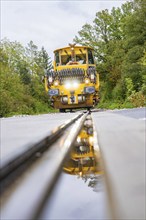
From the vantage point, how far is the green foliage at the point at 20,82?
71.9ft

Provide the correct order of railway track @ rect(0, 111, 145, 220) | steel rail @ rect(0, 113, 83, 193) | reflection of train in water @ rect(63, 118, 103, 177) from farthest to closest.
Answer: reflection of train in water @ rect(63, 118, 103, 177)
steel rail @ rect(0, 113, 83, 193)
railway track @ rect(0, 111, 145, 220)

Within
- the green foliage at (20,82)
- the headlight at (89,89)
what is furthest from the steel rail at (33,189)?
the green foliage at (20,82)

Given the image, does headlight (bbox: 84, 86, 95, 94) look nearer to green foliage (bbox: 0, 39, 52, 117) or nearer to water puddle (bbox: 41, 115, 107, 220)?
green foliage (bbox: 0, 39, 52, 117)

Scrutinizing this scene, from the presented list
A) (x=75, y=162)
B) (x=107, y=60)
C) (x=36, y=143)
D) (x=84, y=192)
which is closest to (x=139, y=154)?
(x=84, y=192)

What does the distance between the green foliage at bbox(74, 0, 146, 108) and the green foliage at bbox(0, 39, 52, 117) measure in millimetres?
5992

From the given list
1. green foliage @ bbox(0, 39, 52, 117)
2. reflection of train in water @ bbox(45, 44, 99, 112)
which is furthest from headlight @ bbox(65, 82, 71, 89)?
green foliage @ bbox(0, 39, 52, 117)

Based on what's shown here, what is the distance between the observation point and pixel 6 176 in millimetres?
620

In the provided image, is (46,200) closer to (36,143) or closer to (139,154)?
(139,154)

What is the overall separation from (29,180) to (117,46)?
29.8m

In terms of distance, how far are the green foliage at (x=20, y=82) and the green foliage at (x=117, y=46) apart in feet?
19.7

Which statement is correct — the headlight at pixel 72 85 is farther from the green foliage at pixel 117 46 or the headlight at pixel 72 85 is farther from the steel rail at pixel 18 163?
the steel rail at pixel 18 163

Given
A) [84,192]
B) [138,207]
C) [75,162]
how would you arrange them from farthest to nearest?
1. [75,162]
2. [84,192]
3. [138,207]

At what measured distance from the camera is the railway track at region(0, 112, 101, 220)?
427mm

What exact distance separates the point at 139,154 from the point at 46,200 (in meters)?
0.24
